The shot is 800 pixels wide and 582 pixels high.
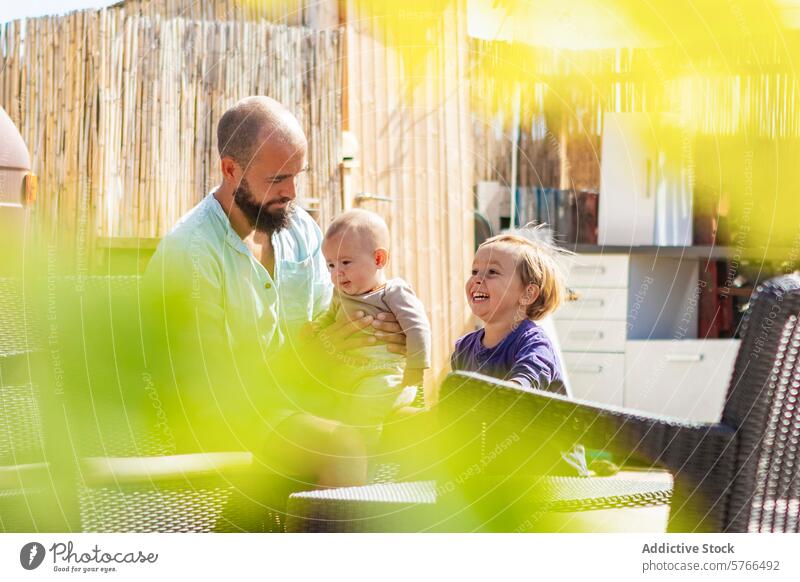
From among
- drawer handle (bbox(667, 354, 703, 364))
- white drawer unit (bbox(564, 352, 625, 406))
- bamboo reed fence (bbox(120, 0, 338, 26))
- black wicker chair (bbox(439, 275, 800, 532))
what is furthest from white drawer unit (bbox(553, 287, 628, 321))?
black wicker chair (bbox(439, 275, 800, 532))

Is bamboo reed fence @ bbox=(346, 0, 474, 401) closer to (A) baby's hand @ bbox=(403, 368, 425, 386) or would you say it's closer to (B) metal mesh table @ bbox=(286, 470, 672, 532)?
(A) baby's hand @ bbox=(403, 368, 425, 386)

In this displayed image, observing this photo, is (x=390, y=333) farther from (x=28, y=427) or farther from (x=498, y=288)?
(x=28, y=427)

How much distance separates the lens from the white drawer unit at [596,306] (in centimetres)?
362

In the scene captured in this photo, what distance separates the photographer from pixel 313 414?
1937 mm

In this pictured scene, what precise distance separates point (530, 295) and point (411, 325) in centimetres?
25

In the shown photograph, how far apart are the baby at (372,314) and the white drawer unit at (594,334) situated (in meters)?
1.86

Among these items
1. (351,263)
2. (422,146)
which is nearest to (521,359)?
(351,263)

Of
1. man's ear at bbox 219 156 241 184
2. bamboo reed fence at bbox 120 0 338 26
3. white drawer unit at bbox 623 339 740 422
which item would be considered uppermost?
bamboo reed fence at bbox 120 0 338 26

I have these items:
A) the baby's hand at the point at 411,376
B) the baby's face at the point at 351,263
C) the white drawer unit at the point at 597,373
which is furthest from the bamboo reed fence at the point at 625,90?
the baby's hand at the point at 411,376

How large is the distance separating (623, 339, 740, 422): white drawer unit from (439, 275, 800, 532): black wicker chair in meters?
2.34

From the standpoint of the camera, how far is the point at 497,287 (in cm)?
189

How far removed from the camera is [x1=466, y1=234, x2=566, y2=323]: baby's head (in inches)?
74.0

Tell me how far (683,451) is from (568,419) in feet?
0.54
